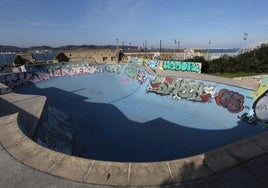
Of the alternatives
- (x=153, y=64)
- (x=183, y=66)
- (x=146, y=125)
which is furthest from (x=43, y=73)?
(x=146, y=125)

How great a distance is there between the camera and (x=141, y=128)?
15086mm

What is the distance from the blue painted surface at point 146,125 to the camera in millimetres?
11898

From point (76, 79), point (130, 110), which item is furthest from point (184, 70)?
point (76, 79)

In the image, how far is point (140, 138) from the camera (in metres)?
13.4

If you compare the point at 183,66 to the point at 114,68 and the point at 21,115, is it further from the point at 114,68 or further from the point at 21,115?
the point at 21,115

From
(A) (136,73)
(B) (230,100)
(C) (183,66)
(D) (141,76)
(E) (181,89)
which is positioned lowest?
(B) (230,100)

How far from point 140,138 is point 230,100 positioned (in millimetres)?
9583

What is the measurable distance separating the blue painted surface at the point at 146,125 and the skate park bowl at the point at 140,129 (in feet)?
0.22

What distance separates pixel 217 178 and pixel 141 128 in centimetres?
1024

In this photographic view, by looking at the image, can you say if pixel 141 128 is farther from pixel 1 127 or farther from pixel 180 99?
pixel 1 127

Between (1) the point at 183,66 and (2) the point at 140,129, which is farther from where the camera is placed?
(1) the point at 183,66

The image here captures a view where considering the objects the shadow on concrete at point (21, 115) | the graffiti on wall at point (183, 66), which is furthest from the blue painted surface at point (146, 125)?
the graffiti on wall at point (183, 66)

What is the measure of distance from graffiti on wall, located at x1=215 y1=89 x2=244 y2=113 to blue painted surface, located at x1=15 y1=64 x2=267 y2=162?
39 centimetres

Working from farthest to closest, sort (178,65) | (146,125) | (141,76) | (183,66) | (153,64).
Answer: (153,64), (178,65), (183,66), (141,76), (146,125)
